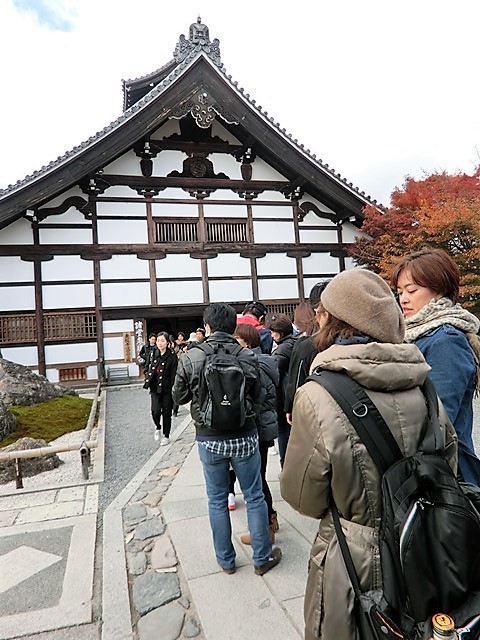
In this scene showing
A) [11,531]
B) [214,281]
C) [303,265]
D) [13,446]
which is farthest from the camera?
[303,265]

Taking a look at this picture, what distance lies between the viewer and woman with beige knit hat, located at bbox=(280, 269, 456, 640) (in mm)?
1207

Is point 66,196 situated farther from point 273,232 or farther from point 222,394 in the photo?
point 222,394

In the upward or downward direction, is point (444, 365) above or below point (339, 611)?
above

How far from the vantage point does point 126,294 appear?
38.8ft

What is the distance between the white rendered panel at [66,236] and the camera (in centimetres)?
1130

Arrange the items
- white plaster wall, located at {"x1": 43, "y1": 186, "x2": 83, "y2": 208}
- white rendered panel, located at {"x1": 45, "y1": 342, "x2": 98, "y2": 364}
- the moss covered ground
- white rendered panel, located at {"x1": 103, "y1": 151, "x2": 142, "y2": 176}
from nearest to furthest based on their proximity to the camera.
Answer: the moss covered ground → white rendered panel, located at {"x1": 45, "y1": 342, "x2": 98, "y2": 364} → white plaster wall, located at {"x1": 43, "y1": 186, "x2": 83, "y2": 208} → white rendered panel, located at {"x1": 103, "y1": 151, "x2": 142, "y2": 176}

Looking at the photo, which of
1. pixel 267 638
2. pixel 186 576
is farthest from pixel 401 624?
pixel 186 576

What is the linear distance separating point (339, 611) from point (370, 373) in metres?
0.75

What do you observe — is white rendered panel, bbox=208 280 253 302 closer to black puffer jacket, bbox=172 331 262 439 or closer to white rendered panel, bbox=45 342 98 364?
white rendered panel, bbox=45 342 98 364

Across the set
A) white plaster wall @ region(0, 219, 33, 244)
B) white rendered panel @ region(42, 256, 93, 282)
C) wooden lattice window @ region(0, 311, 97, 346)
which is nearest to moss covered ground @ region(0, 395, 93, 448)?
wooden lattice window @ region(0, 311, 97, 346)

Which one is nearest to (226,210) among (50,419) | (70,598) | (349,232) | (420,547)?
(349,232)

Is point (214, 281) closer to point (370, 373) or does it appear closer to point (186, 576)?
point (186, 576)

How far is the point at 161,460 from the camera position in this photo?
5188 mm

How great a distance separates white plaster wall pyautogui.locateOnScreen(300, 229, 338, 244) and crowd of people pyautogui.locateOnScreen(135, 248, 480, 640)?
36.8ft
